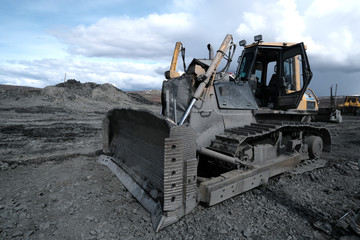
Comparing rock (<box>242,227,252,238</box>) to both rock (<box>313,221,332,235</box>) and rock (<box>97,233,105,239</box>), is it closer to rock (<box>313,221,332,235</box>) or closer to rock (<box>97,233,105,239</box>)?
rock (<box>313,221,332,235</box>)

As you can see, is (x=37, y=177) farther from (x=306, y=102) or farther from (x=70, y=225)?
(x=306, y=102)

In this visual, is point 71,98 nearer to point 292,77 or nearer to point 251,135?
point 292,77

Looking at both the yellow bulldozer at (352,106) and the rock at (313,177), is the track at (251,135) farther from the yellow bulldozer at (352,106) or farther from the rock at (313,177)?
the yellow bulldozer at (352,106)

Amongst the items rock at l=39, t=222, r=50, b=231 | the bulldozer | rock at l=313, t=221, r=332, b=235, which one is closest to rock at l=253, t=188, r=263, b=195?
the bulldozer

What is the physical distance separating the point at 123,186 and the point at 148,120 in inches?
47.7

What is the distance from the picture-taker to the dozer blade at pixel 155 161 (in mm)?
2643

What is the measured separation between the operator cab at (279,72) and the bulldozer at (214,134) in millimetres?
21

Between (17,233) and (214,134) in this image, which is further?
(214,134)

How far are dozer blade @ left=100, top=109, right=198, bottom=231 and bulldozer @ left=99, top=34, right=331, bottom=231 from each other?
0.01 meters

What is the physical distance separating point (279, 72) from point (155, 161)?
139 inches

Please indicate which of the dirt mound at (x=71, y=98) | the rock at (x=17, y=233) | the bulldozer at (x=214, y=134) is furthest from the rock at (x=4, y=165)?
the dirt mound at (x=71, y=98)

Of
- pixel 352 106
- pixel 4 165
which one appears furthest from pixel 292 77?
pixel 352 106

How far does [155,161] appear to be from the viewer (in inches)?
136

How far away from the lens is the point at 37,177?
14.0 feet
